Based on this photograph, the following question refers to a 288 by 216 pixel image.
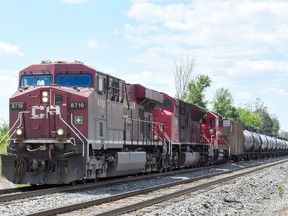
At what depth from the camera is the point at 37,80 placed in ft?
45.7

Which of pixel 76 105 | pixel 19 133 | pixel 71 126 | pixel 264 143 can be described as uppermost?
pixel 76 105

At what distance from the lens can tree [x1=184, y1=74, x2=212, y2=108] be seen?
78.9 m

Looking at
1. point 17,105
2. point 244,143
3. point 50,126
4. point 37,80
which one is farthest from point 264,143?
point 17,105

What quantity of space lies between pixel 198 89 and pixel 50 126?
67607 mm

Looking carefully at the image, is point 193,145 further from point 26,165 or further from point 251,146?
point 251,146

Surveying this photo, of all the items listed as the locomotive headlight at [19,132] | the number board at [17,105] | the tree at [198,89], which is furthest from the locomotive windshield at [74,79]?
the tree at [198,89]

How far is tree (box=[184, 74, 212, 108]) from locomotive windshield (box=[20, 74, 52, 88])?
211 ft

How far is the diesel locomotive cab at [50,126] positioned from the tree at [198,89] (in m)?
64.5

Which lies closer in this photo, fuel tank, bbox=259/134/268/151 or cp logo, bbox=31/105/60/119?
cp logo, bbox=31/105/60/119

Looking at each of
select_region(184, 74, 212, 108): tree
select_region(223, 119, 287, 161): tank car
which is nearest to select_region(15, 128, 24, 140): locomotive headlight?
select_region(223, 119, 287, 161): tank car

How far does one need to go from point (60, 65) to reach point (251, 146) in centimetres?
3017

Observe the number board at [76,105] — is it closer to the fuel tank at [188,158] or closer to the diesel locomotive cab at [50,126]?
the diesel locomotive cab at [50,126]

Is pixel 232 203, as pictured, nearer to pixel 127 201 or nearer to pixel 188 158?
pixel 127 201

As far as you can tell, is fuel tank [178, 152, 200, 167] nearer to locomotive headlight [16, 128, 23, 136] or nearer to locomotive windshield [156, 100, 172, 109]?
locomotive windshield [156, 100, 172, 109]
